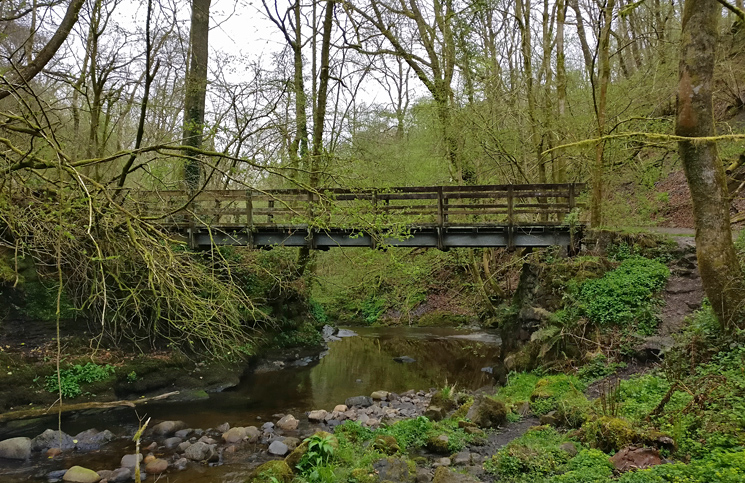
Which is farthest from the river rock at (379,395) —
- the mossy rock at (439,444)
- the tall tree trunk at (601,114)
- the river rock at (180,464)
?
the tall tree trunk at (601,114)

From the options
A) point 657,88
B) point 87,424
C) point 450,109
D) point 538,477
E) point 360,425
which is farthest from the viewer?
point 450,109

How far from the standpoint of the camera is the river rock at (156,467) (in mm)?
6688

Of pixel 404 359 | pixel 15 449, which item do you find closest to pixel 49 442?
pixel 15 449

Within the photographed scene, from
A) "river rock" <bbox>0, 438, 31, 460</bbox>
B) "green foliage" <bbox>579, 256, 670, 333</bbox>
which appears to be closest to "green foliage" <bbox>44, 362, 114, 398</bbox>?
"river rock" <bbox>0, 438, 31, 460</bbox>

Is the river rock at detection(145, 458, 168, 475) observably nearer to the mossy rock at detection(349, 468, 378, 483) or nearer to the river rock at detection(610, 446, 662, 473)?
the mossy rock at detection(349, 468, 378, 483)

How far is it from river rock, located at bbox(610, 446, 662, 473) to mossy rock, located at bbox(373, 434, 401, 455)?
276 cm

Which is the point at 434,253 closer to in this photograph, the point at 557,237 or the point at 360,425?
the point at 557,237

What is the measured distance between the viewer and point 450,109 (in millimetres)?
15156

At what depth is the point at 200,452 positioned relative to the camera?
7.18m

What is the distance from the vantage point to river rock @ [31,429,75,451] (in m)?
7.39

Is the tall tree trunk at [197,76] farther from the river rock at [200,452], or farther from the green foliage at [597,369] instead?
the green foliage at [597,369]

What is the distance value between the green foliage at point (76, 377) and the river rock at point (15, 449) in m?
1.71

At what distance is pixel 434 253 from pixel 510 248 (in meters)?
6.33

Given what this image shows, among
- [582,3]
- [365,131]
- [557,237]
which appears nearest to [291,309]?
[365,131]
